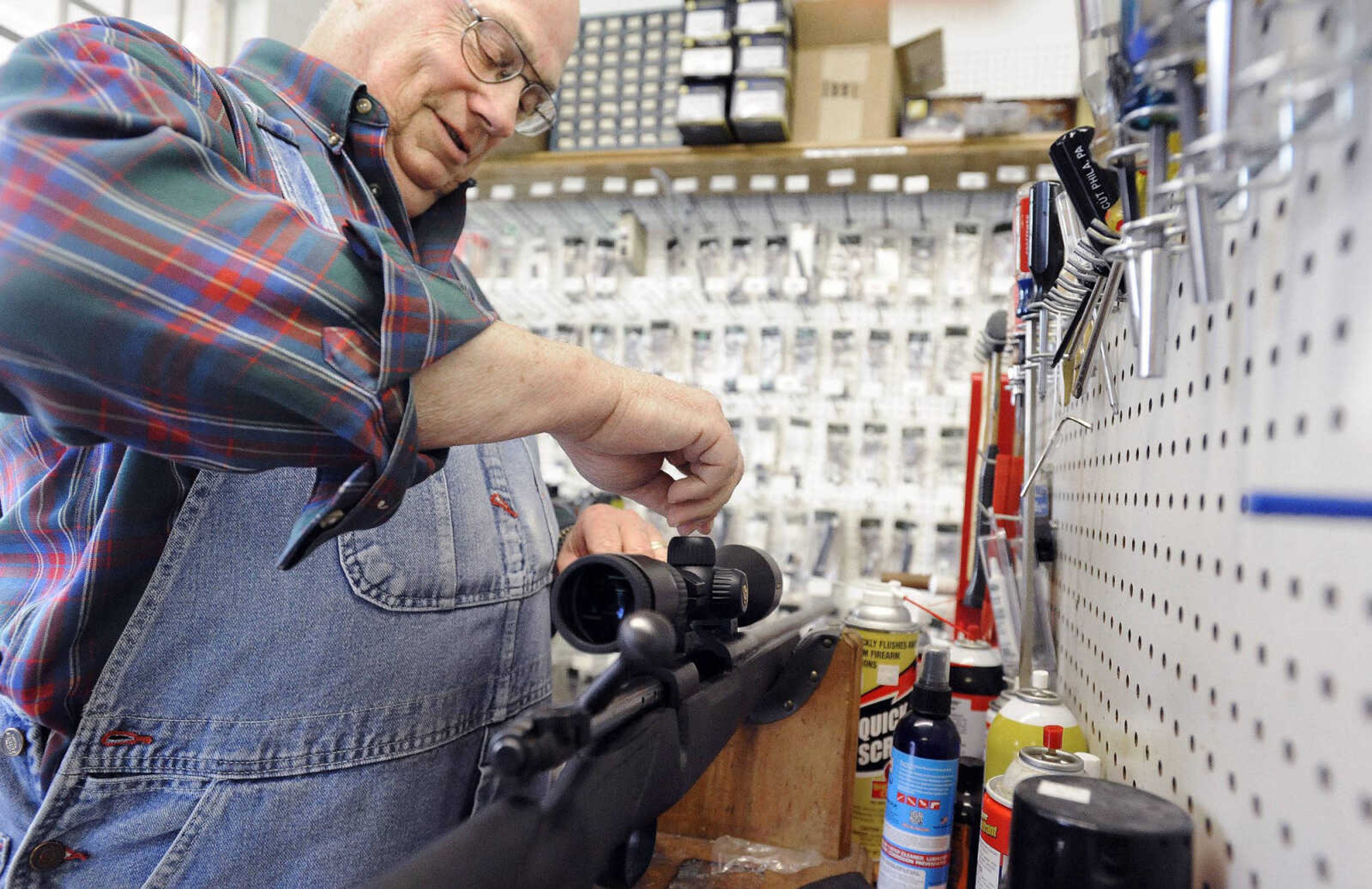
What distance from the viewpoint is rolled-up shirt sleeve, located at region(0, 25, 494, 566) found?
1.55 ft

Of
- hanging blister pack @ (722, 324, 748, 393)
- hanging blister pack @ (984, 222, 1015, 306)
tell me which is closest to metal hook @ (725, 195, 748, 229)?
hanging blister pack @ (722, 324, 748, 393)

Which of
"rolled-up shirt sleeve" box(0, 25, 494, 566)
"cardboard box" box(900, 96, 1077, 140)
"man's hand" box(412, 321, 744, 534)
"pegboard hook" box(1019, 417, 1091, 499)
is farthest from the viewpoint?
"cardboard box" box(900, 96, 1077, 140)

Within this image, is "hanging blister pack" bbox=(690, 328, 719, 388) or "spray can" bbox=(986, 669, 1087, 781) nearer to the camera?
"spray can" bbox=(986, 669, 1087, 781)

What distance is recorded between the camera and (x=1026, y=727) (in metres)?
0.73

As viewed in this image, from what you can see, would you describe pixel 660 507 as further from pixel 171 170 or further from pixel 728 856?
pixel 171 170

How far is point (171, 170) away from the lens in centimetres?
51

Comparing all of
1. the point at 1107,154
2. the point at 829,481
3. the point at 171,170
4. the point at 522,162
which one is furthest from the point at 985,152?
the point at 171,170

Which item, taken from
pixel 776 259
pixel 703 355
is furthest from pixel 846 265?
pixel 703 355

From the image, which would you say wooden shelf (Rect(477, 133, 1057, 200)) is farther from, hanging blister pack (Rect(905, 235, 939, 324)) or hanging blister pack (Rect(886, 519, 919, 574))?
hanging blister pack (Rect(886, 519, 919, 574))

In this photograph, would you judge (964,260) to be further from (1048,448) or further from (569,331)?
(1048,448)

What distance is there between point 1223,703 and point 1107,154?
1.10 ft

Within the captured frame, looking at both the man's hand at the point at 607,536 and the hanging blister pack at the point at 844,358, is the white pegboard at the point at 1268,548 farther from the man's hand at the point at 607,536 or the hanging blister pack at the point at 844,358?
the hanging blister pack at the point at 844,358

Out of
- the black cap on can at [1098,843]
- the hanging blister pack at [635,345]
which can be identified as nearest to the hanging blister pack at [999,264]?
the hanging blister pack at [635,345]

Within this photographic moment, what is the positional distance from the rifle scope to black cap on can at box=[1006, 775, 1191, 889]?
241 mm
